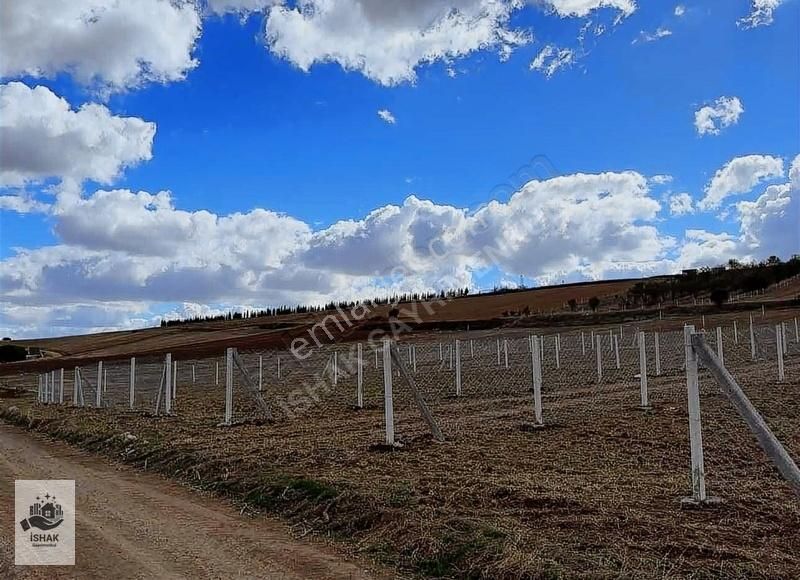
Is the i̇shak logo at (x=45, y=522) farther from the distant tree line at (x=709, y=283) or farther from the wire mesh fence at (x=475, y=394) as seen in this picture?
the distant tree line at (x=709, y=283)

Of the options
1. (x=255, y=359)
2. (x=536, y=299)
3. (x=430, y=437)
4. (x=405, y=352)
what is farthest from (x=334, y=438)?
(x=536, y=299)

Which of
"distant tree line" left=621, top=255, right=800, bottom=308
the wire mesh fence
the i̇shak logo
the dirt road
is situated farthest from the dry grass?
"distant tree line" left=621, top=255, right=800, bottom=308

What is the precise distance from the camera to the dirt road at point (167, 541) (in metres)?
4.96

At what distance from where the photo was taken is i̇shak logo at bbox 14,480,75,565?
5344 mm

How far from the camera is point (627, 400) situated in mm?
13945

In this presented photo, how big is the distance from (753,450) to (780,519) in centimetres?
289

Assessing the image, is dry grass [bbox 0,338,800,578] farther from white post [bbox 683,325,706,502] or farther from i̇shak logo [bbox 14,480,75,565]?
i̇shak logo [bbox 14,480,75,565]

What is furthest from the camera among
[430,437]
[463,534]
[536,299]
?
[536,299]

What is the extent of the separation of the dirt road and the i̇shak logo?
81mm

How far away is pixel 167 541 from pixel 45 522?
1.60 metres

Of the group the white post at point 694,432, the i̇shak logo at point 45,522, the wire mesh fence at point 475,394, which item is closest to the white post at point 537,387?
the wire mesh fence at point 475,394

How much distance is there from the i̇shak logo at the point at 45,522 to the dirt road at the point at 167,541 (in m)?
0.08

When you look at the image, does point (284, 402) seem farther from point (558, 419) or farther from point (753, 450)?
point (753, 450)

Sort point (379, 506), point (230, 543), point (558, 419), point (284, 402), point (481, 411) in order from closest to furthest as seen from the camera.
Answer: point (230, 543) < point (379, 506) < point (558, 419) < point (481, 411) < point (284, 402)
